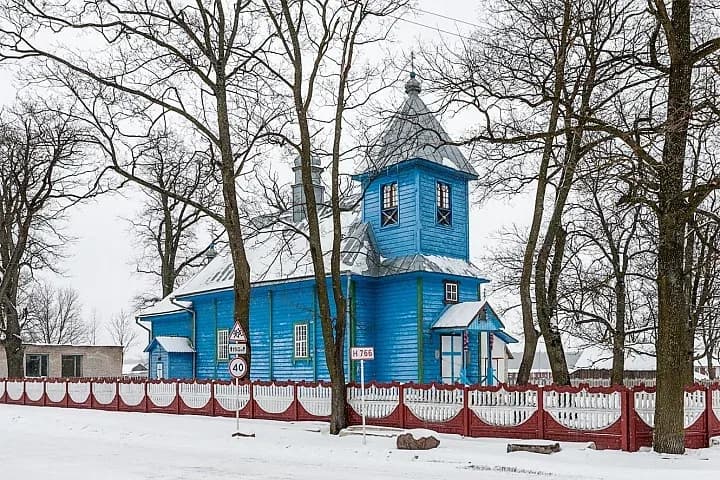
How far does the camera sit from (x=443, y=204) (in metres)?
31.8

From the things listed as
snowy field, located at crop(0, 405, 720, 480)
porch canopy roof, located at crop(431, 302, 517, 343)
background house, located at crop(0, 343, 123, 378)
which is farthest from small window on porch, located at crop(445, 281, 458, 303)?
background house, located at crop(0, 343, 123, 378)

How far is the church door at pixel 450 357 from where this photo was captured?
3069 cm

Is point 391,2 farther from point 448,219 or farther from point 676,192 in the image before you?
point 448,219

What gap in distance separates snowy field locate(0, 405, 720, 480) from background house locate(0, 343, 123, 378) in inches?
1461

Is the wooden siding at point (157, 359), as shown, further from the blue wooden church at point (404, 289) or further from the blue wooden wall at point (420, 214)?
the blue wooden wall at point (420, 214)

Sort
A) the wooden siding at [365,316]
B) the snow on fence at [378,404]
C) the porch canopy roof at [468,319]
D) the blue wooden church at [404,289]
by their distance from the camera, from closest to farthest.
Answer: the snow on fence at [378,404] < the porch canopy roof at [468,319] < the blue wooden church at [404,289] < the wooden siding at [365,316]

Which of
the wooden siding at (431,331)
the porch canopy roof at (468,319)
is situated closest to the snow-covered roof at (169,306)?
the wooden siding at (431,331)

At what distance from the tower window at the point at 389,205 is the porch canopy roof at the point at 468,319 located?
3.77 m

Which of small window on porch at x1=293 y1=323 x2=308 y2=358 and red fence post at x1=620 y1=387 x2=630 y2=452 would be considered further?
small window on porch at x1=293 y1=323 x2=308 y2=358

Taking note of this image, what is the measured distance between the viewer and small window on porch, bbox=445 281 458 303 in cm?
3142

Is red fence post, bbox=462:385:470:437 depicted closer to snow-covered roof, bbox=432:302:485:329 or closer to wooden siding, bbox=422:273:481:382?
snow-covered roof, bbox=432:302:485:329

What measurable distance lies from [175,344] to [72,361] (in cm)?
2484

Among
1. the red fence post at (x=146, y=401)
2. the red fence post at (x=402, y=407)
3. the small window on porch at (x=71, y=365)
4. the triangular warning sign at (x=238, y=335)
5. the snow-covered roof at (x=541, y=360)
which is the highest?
the triangular warning sign at (x=238, y=335)

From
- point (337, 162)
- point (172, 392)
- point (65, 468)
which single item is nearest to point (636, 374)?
point (172, 392)
